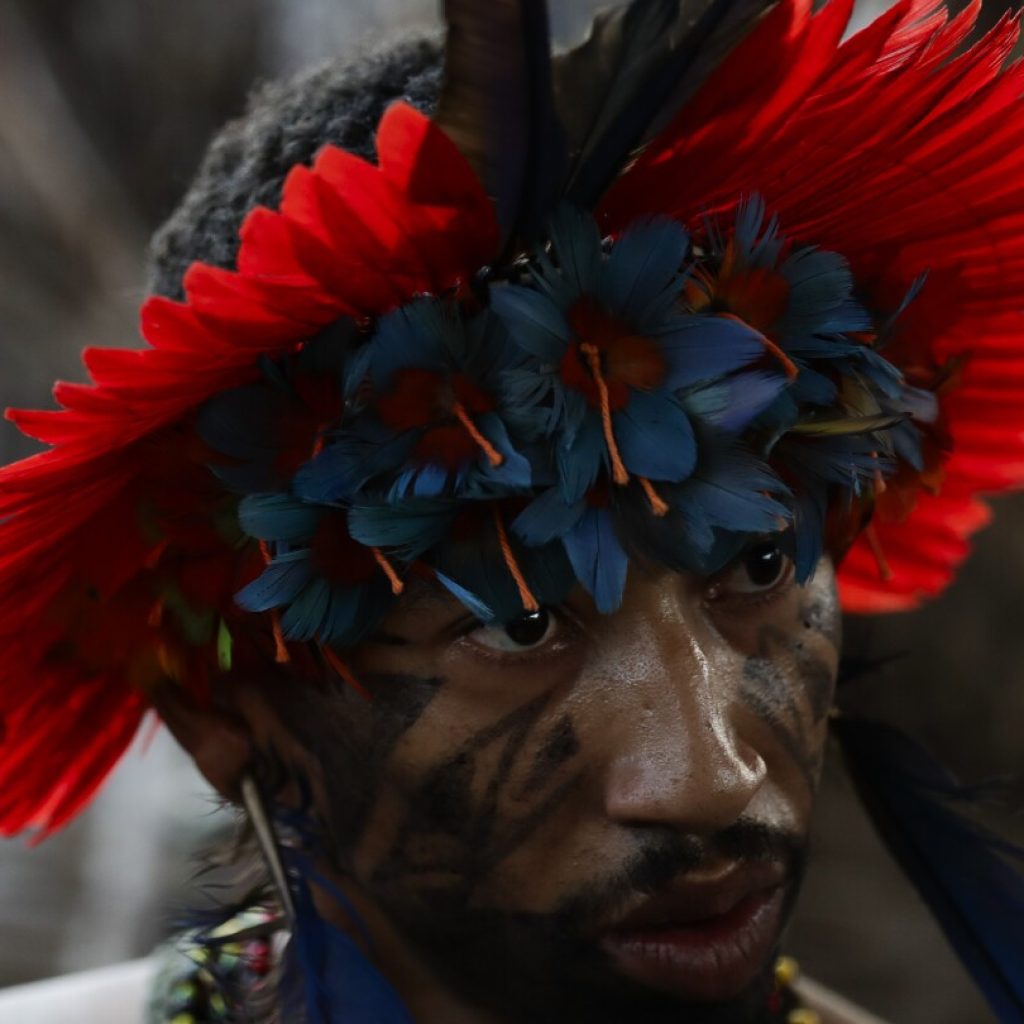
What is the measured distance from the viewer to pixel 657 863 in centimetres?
123

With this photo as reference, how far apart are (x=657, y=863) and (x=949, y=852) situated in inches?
23.1

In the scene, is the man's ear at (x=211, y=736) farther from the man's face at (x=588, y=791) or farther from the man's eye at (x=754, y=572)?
the man's eye at (x=754, y=572)

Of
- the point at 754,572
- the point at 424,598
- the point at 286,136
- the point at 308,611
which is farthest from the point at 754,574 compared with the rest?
the point at 286,136

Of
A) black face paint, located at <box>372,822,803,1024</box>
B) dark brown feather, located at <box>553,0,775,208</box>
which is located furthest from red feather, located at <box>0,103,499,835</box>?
black face paint, located at <box>372,822,803,1024</box>

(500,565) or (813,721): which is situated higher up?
(500,565)

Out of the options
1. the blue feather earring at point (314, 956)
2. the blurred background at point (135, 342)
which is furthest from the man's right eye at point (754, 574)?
the blurred background at point (135, 342)

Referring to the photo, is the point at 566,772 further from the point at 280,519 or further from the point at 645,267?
A: the point at 645,267

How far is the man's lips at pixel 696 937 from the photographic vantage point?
49.1 inches

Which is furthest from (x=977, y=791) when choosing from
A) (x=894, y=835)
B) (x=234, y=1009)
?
(x=234, y=1009)

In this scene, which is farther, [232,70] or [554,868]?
[232,70]

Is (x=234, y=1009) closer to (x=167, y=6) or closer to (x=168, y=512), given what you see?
(x=168, y=512)

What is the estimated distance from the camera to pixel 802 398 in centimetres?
127

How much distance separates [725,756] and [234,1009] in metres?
0.73

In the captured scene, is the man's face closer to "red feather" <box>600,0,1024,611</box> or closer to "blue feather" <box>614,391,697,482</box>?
A: "blue feather" <box>614,391,697,482</box>
